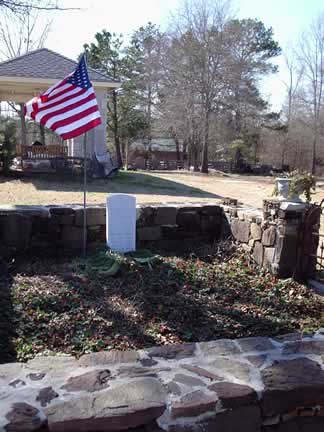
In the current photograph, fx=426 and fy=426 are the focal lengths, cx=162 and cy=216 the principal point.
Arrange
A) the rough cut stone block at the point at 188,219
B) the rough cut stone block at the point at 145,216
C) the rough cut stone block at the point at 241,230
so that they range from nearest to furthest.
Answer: the rough cut stone block at the point at 241,230, the rough cut stone block at the point at 145,216, the rough cut stone block at the point at 188,219

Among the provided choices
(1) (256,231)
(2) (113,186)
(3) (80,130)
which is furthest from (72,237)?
(2) (113,186)

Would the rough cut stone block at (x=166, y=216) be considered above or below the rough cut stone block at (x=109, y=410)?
above

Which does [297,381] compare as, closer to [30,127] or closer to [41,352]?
[41,352]

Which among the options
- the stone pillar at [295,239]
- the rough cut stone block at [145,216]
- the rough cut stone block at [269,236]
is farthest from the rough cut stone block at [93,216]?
the stone pillar at [295,239]

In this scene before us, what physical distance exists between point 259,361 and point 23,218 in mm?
3731

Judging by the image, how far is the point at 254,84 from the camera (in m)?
24.8

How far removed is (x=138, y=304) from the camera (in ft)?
12.6

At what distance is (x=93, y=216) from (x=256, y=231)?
207cm

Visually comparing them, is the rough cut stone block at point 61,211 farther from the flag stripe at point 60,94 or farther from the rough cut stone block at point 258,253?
the rough cut stone block at point 258,253

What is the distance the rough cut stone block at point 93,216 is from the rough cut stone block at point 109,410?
3692 millimetres

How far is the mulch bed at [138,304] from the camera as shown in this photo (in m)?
3.22

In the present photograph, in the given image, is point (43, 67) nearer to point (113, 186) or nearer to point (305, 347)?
point (113, 186)

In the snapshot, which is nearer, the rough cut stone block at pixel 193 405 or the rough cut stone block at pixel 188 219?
the rough cut stone block at pixel 193 405

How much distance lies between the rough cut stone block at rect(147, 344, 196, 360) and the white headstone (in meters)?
2.94
